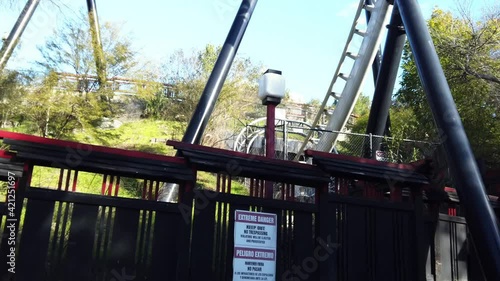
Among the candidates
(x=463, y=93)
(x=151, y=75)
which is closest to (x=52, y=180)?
(x=151, y=75)

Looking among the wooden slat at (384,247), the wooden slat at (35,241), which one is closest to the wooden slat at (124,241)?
the wooden slat at (35,241)

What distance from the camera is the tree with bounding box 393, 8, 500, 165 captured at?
15250 mm

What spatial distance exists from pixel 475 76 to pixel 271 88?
10.4 m

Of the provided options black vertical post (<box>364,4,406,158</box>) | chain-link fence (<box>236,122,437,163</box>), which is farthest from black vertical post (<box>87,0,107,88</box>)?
black vertical post (<box>364,4,406,158</box>)

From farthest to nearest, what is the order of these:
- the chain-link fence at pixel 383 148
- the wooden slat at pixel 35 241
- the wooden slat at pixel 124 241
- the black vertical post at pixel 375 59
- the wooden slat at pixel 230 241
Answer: the black vertical post at pixel 375 59, the chain-link fence at pixel 383 148, the wooden slat at pixel 230 241, the wooden slat at pixel 124 241, the wooden slat at pixel 35 241

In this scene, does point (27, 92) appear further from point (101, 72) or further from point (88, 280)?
point (88, 280)

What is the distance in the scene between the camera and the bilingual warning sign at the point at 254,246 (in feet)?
17.8

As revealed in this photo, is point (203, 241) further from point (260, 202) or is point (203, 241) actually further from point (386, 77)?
point (386, 77)

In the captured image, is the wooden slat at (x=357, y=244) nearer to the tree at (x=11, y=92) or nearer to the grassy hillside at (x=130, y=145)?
the grassy hillside at (x=130, y=145)

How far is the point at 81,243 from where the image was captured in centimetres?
480

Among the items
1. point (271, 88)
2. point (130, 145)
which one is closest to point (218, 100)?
point (130, 145)

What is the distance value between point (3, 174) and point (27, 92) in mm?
12137

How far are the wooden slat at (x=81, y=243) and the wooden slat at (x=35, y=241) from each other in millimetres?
214

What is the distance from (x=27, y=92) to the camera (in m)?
15.7
